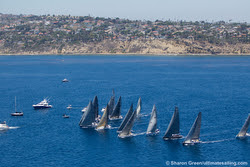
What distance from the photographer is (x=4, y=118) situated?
89562 mm

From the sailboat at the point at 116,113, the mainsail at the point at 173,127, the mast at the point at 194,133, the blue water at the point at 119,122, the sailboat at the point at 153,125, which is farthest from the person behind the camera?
the sailboat at the point at 116,113

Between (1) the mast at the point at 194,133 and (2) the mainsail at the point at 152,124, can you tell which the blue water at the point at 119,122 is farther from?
(1) the mast at the point at 194,133

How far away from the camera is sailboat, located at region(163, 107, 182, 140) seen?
2779 inches

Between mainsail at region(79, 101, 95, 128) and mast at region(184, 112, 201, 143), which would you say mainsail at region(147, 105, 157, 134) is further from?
mainsail at region(79, 101, 95, 128)

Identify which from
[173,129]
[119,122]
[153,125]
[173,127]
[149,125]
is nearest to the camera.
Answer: [173,127]

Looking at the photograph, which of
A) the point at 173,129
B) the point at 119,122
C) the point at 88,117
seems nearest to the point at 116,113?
the point at 119,122

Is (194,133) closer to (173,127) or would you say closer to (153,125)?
(173,127)

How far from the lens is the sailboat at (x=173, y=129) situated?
2779 inches

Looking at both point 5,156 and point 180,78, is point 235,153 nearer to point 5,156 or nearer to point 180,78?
point 5,156

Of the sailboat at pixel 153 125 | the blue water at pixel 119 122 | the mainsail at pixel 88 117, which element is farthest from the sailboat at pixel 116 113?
the sailboat at pixel 153 125

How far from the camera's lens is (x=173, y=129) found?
70.9 metres

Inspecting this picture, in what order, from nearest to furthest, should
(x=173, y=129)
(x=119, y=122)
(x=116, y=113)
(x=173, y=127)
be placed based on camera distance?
(x=173, y=127) → (x=173, y=129) → (x=119, y=122) → (x=116, y=113)

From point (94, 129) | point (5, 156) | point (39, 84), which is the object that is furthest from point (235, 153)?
point (39, 84)

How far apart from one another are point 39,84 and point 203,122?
282 feet
